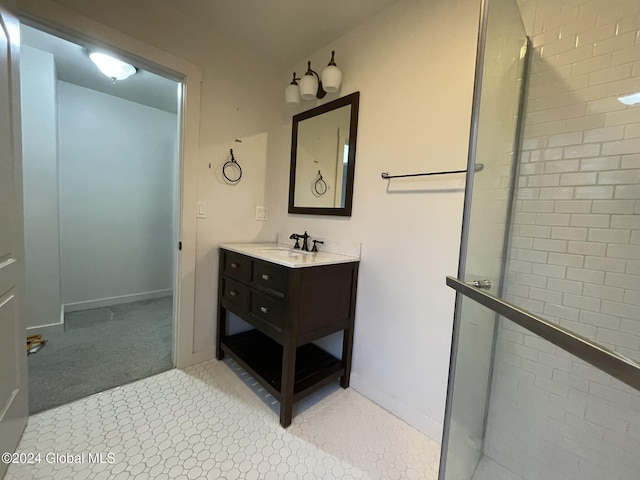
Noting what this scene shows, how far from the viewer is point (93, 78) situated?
2500 mm

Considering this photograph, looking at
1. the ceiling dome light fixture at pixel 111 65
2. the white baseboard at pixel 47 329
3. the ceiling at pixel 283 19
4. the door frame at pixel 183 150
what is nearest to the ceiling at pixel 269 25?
the ceiling at pixel 283 19

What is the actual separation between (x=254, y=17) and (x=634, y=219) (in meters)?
2.20

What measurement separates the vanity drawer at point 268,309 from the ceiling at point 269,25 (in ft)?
5.78

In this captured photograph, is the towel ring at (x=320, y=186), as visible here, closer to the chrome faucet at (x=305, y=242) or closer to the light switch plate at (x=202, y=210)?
the chrome faucet at (x=305, y=242)

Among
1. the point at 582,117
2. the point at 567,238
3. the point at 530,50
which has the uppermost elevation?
the point at 530,50

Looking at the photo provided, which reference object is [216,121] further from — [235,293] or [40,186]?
[40,186]

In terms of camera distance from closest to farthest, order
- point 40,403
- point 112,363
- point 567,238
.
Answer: point 567,238 < point 40,403 < point 112,363

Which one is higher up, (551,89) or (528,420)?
(551,89)

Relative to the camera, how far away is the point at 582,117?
3.34 ft

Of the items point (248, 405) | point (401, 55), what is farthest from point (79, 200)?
point (401, 55)

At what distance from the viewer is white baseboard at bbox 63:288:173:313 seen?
281 centimetres

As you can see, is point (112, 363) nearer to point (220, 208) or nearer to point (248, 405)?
point (248, 405)

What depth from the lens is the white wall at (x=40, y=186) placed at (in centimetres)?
211

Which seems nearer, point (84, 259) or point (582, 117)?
point (582, 117)
